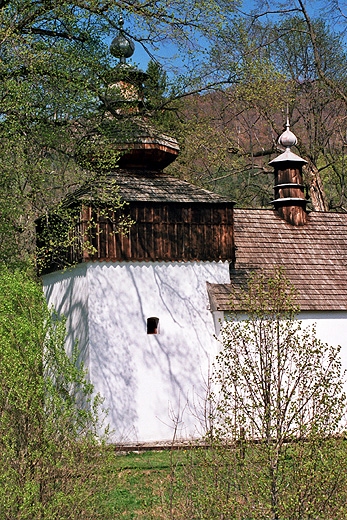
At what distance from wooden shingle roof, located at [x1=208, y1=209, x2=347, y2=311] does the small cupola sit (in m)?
0.21

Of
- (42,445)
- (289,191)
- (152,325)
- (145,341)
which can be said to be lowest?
(42,445)

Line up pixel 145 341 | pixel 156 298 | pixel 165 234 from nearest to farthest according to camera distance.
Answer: pixel 145 341, pixel 156 298, pixel 165 234

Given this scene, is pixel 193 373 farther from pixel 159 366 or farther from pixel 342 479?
pixel 342 479

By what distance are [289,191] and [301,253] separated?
2.09 metres

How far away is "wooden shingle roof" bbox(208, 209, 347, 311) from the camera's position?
17.9 m

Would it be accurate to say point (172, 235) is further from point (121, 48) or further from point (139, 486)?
point (139, 486)

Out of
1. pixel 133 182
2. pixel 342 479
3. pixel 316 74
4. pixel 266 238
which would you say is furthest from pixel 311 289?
pixel 316 74

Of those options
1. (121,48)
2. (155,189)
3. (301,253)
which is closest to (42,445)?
(155,189)

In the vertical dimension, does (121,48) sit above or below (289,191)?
above

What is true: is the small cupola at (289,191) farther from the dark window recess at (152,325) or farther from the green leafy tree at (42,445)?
the green leafy tree at (42,445)

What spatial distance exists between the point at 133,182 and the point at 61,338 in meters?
8.13

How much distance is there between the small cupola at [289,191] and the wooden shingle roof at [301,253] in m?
0.21

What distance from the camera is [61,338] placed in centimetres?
946

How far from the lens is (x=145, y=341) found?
16.4 metres
